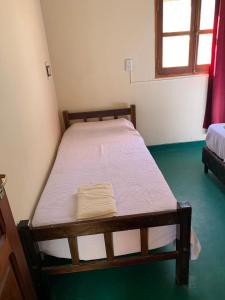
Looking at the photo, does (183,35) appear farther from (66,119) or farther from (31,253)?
(31,253)

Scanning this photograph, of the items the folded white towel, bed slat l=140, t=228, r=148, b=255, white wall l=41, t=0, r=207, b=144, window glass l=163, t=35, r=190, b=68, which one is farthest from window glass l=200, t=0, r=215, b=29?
bed slat l=140, t=228, r=148, b=255

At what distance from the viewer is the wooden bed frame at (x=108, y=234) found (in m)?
1.28

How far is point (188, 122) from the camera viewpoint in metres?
3.28

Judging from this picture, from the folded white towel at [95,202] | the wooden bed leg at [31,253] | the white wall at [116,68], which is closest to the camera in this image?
the wooden bed leg at [31,253]

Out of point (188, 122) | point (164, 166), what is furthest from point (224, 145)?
point (188, 122)

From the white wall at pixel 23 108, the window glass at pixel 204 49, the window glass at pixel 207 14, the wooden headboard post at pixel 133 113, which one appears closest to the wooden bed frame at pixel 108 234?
the white wall at pixel 23 108

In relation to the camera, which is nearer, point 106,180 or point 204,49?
point 106,180

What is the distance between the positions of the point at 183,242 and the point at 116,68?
2.18 meters

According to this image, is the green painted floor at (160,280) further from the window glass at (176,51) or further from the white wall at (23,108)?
the window glass at (176,51)

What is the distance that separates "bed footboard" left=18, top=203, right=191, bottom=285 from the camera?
4.19 feet

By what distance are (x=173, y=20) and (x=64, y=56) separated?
52.3 inches

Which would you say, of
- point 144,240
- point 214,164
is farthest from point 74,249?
point 214,164

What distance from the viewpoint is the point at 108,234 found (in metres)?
1.31

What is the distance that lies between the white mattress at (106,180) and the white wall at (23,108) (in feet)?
0.44
